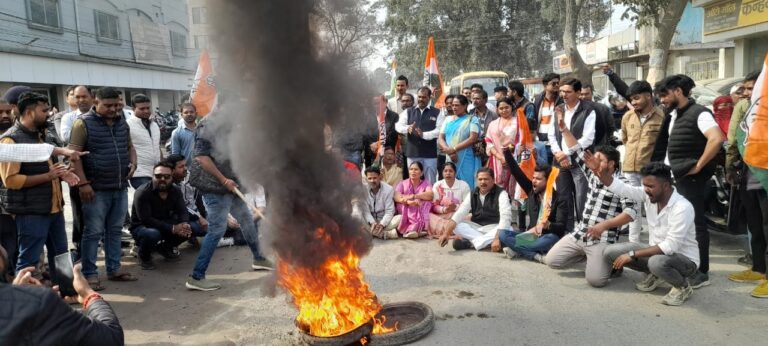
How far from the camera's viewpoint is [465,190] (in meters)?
7.21

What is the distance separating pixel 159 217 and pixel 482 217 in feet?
13.6

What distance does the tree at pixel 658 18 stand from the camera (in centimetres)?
1453

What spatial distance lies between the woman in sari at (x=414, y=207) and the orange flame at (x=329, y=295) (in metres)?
3.13

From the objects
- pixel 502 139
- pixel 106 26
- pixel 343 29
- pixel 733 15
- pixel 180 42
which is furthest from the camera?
pixel 106 26

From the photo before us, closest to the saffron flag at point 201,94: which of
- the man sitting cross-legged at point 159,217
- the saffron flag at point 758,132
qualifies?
the man sitting cross-legged at point 159,217

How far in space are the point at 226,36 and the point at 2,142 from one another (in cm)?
237

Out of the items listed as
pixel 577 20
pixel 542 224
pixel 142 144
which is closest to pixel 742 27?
pixel 577 20

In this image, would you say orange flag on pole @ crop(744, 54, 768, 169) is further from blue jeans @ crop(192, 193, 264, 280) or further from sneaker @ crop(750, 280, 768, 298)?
blue jeans @ crop(192, 193, 264, 280)

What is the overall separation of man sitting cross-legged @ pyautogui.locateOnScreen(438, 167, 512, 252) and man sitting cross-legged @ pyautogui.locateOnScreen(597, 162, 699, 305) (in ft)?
5.76

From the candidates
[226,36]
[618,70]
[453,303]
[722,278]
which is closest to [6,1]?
[226,36]

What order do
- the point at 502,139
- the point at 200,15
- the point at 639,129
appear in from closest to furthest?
1. the point at 200,15
2. the point at 639,129
3. the point at 502,139

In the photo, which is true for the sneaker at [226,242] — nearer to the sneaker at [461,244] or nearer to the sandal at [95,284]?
the sandal at [95,284]

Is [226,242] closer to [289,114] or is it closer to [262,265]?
[262,265]

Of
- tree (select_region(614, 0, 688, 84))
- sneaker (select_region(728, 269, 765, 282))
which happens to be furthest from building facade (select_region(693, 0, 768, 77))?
sneaker (select_region(728, 269, 765, 282))
